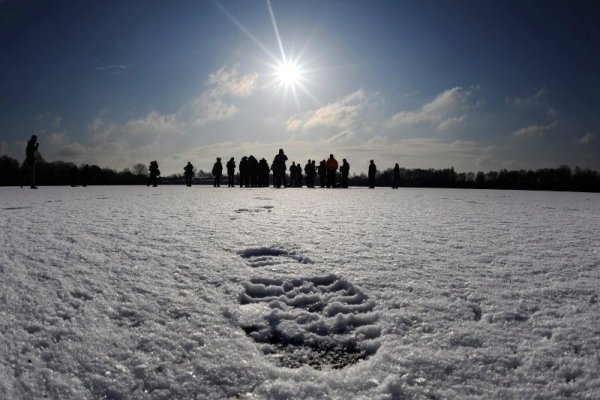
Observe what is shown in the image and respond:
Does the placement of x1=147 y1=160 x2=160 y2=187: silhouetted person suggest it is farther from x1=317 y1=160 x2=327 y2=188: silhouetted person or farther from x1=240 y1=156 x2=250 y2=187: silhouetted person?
x1=317 y1=160 x2=327 y2=188: silhouetted person

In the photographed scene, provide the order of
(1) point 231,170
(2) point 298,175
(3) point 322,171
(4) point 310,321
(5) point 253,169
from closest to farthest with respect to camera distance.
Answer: (4) point 310,321 → (5) point 253,169 → (1) point 231,170 → (3) point 322,171 → (2) point 298,175

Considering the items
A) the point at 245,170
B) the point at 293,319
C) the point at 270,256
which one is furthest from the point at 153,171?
the point at 293,319

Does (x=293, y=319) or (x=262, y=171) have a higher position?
(x=262, y=171)

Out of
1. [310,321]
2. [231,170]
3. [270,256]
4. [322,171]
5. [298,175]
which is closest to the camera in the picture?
[310,321]

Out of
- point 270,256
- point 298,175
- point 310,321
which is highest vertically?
point 298,175

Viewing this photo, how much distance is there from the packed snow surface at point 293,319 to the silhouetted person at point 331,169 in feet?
62.5

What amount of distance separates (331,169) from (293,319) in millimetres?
21926

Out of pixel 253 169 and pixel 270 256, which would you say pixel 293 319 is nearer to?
pixel 270 256

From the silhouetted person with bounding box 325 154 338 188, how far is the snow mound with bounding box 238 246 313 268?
63.5 feet

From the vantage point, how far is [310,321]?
2.10 metres

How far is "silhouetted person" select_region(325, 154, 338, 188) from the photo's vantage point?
22589 millimetres

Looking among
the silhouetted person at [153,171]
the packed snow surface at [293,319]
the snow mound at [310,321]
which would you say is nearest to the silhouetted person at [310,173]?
the silhouetted person at [153,171]

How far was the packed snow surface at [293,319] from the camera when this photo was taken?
59.2 inches

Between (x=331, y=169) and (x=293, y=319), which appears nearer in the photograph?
(x=293, y=319)
